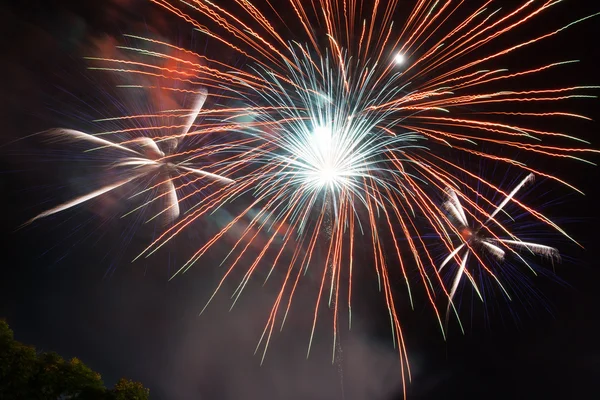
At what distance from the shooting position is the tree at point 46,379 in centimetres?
1700

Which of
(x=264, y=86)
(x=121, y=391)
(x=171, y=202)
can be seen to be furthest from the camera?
(x=121, y=391)

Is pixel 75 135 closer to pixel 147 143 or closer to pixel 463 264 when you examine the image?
pixel 147 143

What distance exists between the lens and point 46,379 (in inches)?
696

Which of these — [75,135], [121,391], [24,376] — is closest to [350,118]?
[75,135]

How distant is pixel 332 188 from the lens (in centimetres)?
1533

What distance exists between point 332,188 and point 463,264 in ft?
19.2

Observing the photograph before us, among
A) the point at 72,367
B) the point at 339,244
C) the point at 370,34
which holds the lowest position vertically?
the point at 72,367

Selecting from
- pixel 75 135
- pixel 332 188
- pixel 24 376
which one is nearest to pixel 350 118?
pixel 332 188

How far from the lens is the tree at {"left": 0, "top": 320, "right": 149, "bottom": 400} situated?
17.0 m

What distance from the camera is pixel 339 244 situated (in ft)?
51.9

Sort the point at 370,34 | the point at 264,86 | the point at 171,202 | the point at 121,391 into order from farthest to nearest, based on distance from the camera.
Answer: the point at 121,391 → the point at 171,202 → the point at 264,86 → the point at 370,34

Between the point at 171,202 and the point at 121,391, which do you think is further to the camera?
the point at 121,391

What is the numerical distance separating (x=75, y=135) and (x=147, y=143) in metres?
3.78

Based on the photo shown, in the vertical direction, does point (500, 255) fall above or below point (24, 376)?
above
